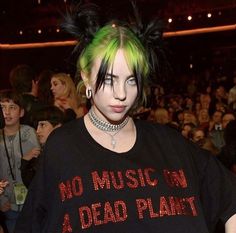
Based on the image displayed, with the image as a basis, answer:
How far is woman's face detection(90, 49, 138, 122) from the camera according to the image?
1.42 meters

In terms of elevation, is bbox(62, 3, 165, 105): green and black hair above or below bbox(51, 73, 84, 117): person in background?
above

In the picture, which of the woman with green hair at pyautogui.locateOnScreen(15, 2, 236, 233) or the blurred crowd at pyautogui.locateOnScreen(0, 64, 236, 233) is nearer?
the woman with green hair at pyautogui.locateOnScreen(15, 2, 236, 233)

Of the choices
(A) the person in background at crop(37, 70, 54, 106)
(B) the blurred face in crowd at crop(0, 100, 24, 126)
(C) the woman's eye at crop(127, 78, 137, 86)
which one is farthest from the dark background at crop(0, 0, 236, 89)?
(C) the woman's eye at crop(127, 78, 137, 86)

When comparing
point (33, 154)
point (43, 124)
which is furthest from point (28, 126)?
point (33, 154)

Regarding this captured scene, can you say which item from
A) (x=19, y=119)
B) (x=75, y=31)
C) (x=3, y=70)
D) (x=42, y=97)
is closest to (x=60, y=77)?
(x=42, y=97)

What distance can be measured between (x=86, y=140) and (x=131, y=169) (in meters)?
0.15

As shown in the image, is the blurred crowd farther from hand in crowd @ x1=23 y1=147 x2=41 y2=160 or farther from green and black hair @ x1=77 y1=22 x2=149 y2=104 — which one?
green and black hair @ x1=77 y1=22 x2=149 y2=104

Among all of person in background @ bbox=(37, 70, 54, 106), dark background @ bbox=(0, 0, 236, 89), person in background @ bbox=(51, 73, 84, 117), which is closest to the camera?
person in background @ bbox=(51, 73, 84, 117)

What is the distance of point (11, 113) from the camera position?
297 cm

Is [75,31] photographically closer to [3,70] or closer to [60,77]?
[60,77]

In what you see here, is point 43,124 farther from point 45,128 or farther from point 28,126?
point 28,126

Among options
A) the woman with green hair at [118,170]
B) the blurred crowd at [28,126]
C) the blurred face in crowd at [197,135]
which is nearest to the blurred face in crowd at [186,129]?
the blurred face in crowd at [197,135]

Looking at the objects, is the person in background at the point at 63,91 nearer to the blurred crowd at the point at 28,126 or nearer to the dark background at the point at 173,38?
the blurred crowd at the point at 28,126

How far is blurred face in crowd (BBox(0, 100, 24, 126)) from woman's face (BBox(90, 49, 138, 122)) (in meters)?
1.56
